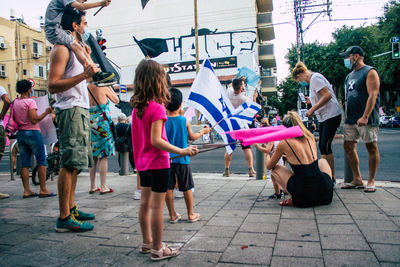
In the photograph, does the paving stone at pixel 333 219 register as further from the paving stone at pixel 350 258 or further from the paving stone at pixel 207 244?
the paving stone at pixel 207 244

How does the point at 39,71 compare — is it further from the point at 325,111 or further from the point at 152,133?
the point at 152,133

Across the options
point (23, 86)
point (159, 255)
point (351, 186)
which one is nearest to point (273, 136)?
point (159, 255)

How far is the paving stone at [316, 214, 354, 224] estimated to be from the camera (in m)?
3.25

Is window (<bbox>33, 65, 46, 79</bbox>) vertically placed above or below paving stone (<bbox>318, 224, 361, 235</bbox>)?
above

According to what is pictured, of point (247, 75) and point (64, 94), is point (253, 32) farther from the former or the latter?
point (64, 94)

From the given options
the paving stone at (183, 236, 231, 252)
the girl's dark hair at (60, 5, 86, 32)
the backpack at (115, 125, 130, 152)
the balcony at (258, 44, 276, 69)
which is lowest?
A: the paving stone at (183, 236, 231, 252)

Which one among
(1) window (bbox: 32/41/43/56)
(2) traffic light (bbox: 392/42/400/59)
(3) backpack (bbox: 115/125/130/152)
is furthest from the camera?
(1) window (bbox: 32/41/43/56)

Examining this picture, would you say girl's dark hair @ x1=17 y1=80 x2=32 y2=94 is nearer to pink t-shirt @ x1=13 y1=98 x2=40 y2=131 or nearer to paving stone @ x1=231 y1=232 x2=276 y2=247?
pink t-shirt @ x1=13 y1=98 x2=40 y2=131

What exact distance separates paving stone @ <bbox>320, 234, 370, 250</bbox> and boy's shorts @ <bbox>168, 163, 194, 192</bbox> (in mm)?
1483

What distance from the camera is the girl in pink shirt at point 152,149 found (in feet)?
8.00

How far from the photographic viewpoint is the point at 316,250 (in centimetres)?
251

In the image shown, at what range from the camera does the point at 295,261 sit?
7.58 feet

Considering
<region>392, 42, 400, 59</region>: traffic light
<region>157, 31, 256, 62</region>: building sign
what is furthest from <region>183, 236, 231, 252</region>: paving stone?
<region>157, 31, 256, 62</region>: building sign

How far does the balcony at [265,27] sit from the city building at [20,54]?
27.6 m
